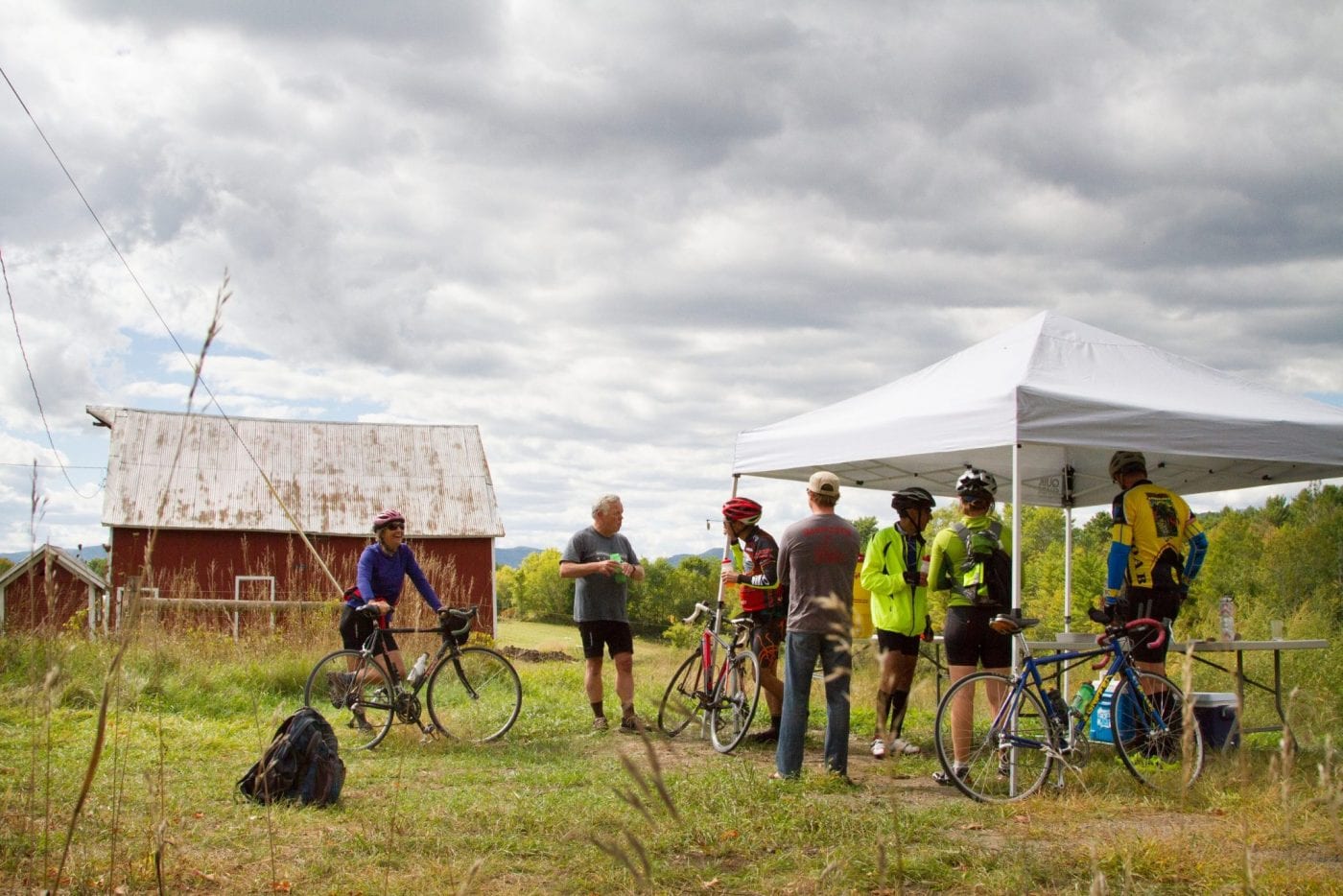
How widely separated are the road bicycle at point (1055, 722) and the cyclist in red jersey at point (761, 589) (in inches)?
71.0

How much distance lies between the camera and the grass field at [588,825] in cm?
462

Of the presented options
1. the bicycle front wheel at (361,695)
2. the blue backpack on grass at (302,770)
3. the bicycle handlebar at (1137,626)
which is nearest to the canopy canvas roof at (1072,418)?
the bicycle handlebar at (1137,626)

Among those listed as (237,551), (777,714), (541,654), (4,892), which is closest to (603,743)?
(777,714)

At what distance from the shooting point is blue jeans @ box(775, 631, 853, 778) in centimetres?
680

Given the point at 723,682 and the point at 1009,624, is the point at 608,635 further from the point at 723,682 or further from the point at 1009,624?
the point at 1009,624

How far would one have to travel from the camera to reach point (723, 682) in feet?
28.2

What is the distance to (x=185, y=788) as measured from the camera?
6.77m

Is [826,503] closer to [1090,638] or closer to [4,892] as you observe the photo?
[1090,638]

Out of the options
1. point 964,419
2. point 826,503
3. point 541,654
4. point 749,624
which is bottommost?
point 541,654

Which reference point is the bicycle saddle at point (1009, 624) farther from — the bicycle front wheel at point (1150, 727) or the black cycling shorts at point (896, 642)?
the black cycling shorts at point (896, 642)

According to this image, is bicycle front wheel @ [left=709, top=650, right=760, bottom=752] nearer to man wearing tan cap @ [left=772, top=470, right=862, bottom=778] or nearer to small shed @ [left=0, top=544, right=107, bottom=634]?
man wearing tan cap @ [left=772, top=470, right=862, bottom=778]

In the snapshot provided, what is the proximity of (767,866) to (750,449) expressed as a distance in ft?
15.6

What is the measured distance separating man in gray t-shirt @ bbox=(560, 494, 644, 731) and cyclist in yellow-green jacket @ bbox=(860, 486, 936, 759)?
2.08 meters

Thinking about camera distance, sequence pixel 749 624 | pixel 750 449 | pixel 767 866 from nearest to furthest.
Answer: pixel 767 866
pixel 749 624
pixel 750 449
